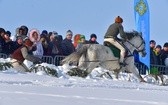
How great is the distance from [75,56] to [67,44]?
178 cm

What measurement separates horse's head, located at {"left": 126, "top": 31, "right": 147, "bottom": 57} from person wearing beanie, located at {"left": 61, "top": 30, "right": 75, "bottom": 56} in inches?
80.4

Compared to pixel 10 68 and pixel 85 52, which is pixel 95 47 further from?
pixel 10 68

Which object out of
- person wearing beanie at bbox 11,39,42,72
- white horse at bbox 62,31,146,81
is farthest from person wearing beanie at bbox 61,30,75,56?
person wearing beanie at bbox 11,39,42,72

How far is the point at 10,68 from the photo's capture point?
50.0 ft

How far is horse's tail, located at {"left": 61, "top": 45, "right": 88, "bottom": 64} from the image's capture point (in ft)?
58.5

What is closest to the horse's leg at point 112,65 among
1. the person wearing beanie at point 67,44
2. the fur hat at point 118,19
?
the fur hat at point 118,19

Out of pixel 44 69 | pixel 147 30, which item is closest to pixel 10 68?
pixel 44 69

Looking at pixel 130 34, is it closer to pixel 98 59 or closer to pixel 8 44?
pixel 98 59

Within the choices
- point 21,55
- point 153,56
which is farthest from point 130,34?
point 21,55

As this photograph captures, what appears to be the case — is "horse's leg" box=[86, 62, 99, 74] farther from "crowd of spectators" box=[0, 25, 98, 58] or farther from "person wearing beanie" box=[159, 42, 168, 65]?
"person wearing beanie" box=[159, 42, 168, 65]

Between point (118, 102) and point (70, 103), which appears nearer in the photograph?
point (70, 103)

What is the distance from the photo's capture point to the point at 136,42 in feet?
62.1

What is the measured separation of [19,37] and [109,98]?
8.76m

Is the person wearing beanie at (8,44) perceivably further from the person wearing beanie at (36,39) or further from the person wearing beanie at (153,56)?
the person wearing beanie at (153,56)
